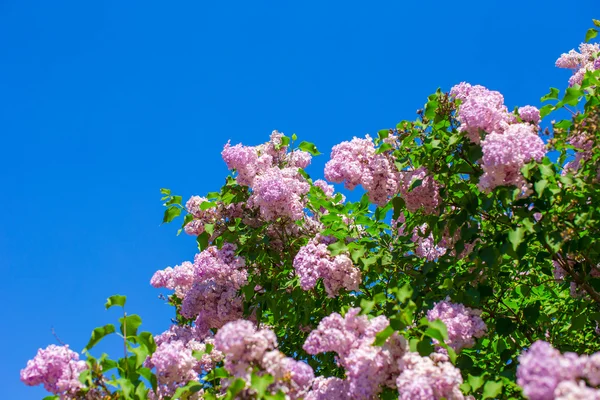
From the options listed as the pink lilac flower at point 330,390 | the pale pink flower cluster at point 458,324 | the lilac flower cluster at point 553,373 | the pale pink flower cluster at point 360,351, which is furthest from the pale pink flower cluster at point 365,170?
the lilac flower cluster at point 553,373

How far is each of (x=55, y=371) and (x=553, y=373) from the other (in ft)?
10.2

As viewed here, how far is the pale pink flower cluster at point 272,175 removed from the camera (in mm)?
6375

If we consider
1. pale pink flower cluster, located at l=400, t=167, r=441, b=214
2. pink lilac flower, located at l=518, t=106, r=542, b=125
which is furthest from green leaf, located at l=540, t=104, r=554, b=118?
pale pink flower cluster, located at l=400, t=167, r=441, b=214

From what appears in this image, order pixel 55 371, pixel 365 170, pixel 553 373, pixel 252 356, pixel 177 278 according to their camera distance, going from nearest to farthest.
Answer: pixel 553 373 → pixel 252 356 → pixel 55 371 → pixel 365 170 → pixel 177 278

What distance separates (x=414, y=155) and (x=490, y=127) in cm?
86

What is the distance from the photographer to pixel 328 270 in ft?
18.3

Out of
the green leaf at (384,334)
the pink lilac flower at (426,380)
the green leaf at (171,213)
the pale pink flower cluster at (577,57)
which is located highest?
the pale pink flower cluster at (577,57)

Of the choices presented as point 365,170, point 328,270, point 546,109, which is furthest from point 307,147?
point 546,109

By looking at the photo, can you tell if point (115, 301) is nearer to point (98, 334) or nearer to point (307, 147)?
point (98, 334)

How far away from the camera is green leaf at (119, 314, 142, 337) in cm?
441

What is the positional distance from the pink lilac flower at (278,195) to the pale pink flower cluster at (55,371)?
263cm

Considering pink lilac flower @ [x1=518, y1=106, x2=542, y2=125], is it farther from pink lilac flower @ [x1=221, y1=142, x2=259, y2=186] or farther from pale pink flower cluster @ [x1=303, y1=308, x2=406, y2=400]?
pink lilac flower @ [x1=221, y1=142, x2=259, y2=186]

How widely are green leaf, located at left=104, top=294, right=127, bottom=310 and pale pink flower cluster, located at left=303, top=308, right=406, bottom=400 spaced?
4.37 feet

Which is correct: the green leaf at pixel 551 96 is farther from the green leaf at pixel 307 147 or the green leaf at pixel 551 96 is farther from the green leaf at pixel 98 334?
the green leaf at pixel 98 334
